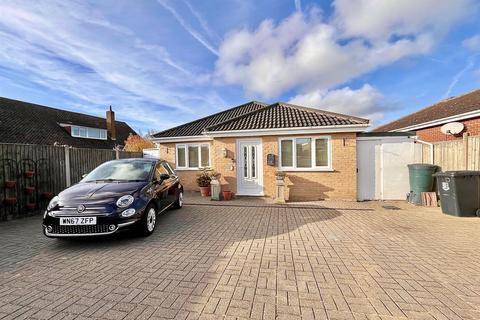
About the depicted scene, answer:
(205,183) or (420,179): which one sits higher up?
(420,179)

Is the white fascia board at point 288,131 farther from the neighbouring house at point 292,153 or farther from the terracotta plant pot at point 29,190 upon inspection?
the terracotta plant pot at point 29,190

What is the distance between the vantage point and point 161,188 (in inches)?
229

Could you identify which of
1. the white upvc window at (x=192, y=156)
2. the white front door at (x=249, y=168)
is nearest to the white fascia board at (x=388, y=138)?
the white front door at (x=249, y=168)

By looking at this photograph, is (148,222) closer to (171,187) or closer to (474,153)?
(171,187)

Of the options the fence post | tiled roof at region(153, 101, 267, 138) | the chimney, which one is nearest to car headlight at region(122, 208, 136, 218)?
the fence post

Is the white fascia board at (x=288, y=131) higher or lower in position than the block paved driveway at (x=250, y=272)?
higher

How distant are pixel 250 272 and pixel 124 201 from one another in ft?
9.12

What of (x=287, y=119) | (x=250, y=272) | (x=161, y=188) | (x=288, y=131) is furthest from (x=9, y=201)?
(x=287, y=119)

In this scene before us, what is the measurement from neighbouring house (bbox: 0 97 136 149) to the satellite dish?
23841 millimetres

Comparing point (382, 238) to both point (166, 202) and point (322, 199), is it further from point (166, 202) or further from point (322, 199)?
point (166, 202)

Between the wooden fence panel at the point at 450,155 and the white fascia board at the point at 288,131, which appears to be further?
the white fascia board at the point at 288,131

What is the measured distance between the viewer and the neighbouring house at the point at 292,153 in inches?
340

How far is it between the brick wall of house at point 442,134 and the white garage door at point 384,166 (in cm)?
371

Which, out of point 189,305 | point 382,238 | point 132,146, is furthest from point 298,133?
point 132,146
